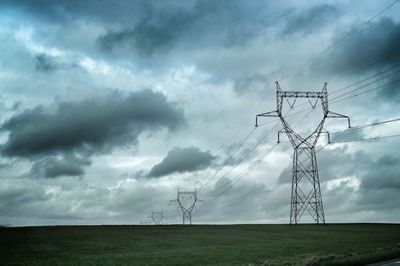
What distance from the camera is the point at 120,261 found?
42.0 meters

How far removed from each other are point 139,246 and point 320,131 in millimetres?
37983

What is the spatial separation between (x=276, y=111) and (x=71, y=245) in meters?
39.1

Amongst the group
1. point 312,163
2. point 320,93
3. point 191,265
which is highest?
point 320,93

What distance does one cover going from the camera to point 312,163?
81250 mm

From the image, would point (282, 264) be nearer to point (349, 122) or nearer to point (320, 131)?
point (349, 122)

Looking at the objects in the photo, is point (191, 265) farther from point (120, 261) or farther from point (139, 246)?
point (139, 246)

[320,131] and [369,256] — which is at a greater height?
[320,131]

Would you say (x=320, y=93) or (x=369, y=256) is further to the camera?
(x=320, y=93)

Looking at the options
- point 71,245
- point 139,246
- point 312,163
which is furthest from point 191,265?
point 312,163

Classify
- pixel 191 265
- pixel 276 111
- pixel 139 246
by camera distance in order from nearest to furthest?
pixel 191 265 < pixel 139 246 < pixel 276 111

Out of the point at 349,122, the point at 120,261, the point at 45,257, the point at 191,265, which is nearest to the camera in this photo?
the point at 191,265

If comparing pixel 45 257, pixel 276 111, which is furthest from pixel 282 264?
pixel 276 111

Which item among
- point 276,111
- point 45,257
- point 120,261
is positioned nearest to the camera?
point 120,261

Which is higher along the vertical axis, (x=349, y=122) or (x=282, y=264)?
(x=349, y=122)
